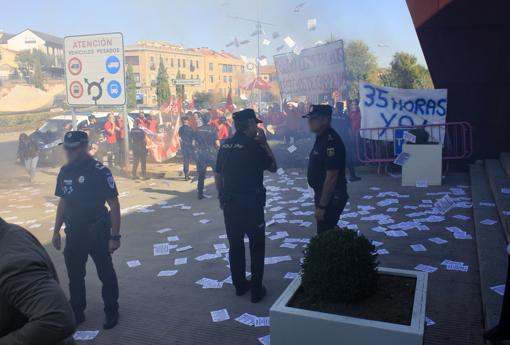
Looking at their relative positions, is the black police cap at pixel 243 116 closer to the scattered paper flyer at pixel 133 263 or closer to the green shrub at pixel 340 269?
the green shrub at pixel 340 269

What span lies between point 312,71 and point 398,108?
656 centimetres

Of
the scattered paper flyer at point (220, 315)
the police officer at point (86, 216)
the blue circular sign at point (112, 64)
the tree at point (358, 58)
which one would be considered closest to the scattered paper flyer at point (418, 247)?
the scattered paper flyer at point (220, 315)

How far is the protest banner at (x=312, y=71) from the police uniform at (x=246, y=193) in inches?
480

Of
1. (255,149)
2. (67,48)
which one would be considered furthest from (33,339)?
(67,48)

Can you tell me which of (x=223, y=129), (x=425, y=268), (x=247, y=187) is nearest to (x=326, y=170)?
(x=247, y=187)

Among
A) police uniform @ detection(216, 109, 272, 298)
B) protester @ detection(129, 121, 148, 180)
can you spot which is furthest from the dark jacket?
protester @ detection(129, 121, 148, 180)

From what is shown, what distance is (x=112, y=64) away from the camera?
1185cm

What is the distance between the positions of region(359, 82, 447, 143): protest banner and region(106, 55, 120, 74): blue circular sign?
20.4 ft

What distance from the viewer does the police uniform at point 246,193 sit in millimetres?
4906

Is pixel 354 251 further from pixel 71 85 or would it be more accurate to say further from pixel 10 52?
pixel 10 52

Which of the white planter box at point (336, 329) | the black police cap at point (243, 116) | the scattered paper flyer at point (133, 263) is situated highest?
the black police cap at point (243, 116)

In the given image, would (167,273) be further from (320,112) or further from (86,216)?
(320,112)

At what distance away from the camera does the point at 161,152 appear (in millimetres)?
16172

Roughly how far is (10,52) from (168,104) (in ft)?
284
